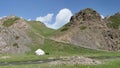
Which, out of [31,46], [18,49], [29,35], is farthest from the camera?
[29,35]

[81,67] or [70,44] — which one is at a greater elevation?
[70,44]

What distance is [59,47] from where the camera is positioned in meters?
185

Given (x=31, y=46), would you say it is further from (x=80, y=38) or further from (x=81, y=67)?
(x=81, y=67)

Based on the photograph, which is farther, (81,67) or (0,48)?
(0,48)

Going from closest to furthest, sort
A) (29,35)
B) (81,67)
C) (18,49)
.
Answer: (81,67), (18,49), (29,35)

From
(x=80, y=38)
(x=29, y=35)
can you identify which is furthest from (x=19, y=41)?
(x=80, y=38)

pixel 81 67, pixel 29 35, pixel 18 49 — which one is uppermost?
pixel 29 35

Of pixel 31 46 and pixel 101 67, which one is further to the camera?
pixel 31 46

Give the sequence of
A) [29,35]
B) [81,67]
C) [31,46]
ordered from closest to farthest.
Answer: [81,67], [31,46], [29,35]

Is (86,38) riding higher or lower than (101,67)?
higher

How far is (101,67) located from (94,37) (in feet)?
523

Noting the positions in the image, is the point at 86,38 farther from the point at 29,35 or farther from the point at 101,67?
the point at 101,67

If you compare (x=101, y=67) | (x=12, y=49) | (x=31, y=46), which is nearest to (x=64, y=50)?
(x=31, y=46)

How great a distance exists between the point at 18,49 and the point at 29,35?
32089mm
